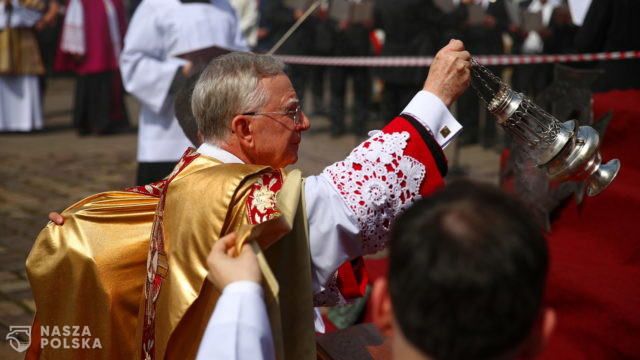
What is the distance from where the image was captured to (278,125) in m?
2.13

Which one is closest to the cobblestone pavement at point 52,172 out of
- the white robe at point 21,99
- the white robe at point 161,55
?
the white robe at point 21,99

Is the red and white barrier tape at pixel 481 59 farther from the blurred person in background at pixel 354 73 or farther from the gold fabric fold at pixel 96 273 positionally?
the gold fabric fold at pixel 96 273

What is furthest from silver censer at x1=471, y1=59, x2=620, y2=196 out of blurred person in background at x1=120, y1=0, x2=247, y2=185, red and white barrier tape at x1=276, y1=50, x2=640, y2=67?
red and white barrier tape at x1=276, y1=50, x2=640, y2=67

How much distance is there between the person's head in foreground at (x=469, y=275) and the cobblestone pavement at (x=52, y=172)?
2700 millimetres

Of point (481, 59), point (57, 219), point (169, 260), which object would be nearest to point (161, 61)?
point (57, 219)

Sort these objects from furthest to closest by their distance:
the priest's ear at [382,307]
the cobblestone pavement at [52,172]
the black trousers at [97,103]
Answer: the black trousers at [97,103]
the cobblestone pavement at [52,172]
the priest's ear at [382,307]

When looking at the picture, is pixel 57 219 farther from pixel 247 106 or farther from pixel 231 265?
pixel 231 265

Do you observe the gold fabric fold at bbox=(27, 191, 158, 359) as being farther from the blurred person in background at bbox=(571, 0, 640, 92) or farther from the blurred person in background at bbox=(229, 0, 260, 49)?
the blurred person in background at bbox=(229, 0, 260, 49)

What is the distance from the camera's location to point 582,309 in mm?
3260

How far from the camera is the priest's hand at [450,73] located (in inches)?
80.4

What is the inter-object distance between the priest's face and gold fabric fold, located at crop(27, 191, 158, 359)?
342 millimetres

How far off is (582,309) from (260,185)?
77.6 inches

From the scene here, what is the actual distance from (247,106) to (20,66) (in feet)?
31.1

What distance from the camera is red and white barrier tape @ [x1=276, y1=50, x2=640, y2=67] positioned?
5796 mm
